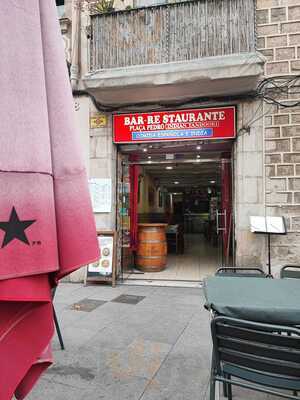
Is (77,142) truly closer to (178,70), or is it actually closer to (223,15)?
(178,70)

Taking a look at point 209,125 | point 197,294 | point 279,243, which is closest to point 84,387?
point 197,294

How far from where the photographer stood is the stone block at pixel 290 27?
18.2ft

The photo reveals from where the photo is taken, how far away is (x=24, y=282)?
1148 mm

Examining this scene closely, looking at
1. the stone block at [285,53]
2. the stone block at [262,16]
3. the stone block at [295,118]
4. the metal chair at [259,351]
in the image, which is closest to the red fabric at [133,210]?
the stone block at [295,118]

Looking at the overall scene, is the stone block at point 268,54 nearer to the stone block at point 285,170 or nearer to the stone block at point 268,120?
the stone block at point 268,120

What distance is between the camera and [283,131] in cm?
556

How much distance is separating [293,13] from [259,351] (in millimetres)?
5861

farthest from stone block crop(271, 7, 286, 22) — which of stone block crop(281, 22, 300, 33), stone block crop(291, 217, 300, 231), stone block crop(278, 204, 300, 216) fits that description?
stone block crop(291, 217, 300, 231)

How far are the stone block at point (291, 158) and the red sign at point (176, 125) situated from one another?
0.97 meters

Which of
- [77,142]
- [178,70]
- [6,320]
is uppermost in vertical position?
[178,70]

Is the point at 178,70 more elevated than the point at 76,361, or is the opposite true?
the point at 178,70

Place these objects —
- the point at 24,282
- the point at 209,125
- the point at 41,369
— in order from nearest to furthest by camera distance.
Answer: the point at 24,282 < the point at 41,369 < the point at 209,125

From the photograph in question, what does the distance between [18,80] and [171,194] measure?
1870 cm

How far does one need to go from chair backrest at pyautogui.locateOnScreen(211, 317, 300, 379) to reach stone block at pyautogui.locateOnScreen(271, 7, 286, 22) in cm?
564
